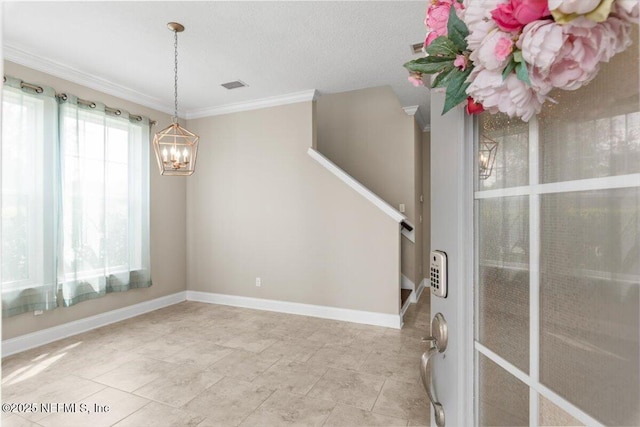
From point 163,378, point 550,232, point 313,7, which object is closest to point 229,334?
point 163,378

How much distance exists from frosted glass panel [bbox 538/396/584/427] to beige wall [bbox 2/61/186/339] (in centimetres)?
402

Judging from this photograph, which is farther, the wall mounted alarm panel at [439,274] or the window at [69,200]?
the window at [69,200]

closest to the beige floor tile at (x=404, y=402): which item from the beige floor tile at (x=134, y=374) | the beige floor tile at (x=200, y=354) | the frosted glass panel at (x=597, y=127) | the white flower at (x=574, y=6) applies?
the beige floor tile at (x=200, y=354)

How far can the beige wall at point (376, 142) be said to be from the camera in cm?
458

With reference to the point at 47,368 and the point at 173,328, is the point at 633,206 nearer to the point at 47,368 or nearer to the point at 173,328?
the point at 47,368

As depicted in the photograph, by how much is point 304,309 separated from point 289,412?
198cm

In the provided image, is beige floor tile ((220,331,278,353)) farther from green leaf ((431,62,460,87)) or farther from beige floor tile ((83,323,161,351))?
green leaf ((431,62,460,87))

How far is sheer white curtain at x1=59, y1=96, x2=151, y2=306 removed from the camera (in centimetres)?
328

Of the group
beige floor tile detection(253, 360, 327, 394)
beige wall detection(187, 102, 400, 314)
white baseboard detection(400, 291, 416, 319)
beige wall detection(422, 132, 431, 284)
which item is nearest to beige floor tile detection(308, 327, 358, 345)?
beige wall detection(187, 102, 400, 314)

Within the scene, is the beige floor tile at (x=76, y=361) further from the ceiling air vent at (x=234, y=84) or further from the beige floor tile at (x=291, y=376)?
the ceiling air vent at (x=234, y=84)

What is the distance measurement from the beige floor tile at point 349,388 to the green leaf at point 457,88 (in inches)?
83.0

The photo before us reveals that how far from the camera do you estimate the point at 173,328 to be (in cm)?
354

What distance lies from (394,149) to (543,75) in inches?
171

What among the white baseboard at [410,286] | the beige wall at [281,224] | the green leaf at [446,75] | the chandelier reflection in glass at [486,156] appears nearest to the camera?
the green leaf at [446,75]
